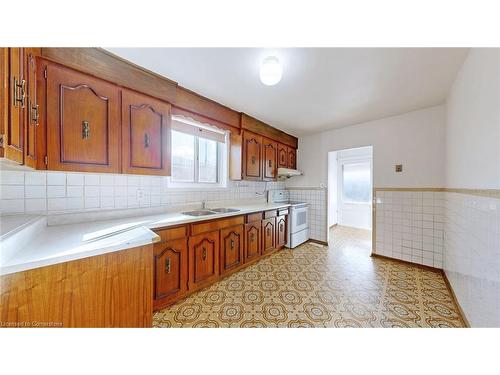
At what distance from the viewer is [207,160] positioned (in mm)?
2611

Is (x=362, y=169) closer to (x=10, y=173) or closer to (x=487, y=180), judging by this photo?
(x=487, y=180)

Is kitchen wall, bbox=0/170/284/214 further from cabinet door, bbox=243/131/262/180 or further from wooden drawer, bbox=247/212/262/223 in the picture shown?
cabinet door, bbox=243/131/262/180

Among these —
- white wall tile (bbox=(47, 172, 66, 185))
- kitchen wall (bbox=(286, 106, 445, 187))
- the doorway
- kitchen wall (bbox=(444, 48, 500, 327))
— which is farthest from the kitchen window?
the doorway

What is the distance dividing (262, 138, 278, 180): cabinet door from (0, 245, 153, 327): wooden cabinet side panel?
2231 millimetres

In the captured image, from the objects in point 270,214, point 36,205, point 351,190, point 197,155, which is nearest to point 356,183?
point 351,190

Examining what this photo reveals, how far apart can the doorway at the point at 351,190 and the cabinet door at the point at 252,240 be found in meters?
2.77

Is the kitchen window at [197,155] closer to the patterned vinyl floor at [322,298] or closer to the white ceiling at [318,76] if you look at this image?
the white ceiling at [318,76]

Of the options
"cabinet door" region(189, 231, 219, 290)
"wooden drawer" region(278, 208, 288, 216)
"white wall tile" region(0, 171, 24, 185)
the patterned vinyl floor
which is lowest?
the patterned vinyl floor

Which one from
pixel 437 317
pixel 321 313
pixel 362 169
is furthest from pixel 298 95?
pixel 362 169

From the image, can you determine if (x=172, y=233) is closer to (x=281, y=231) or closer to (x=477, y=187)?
(x=281, y=231)

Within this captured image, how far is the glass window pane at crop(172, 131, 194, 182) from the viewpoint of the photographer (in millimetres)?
2191

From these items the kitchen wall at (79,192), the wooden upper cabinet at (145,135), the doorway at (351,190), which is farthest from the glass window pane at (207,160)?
the doorway at (351,190)

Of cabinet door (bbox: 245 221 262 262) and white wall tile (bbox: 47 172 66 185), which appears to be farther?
cabinet door (bbox: 245 221 262 262)

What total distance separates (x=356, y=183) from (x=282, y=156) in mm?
2841
